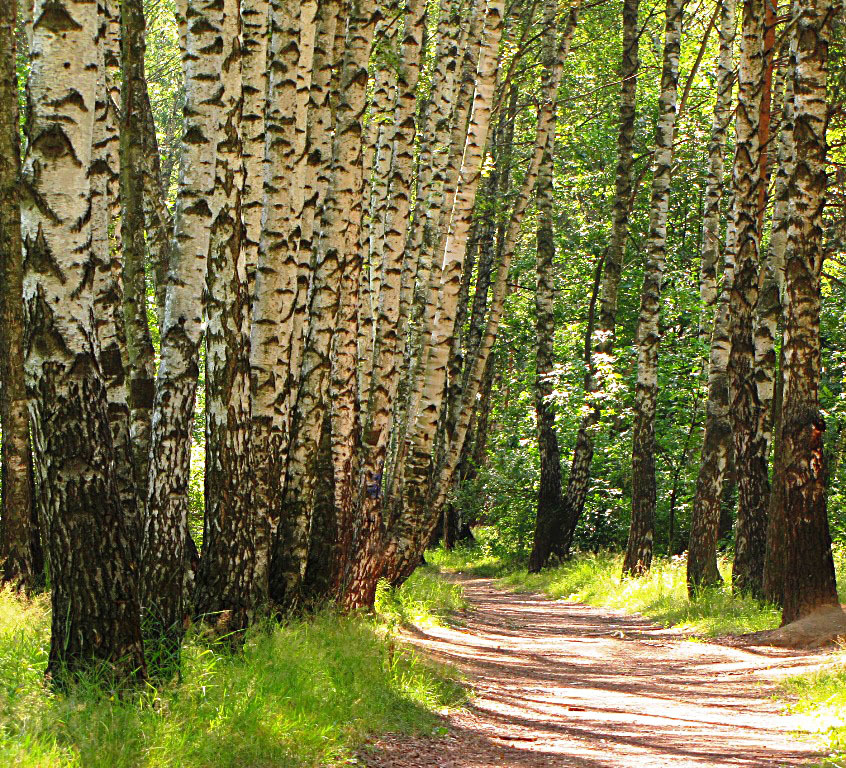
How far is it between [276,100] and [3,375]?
437 cm

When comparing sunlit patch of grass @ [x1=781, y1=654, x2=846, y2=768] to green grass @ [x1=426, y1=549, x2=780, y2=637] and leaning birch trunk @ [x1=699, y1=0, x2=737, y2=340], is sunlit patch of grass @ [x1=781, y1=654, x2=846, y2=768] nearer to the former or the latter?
green grass @ [x1=426, y1=549, x2=780, y2=637]

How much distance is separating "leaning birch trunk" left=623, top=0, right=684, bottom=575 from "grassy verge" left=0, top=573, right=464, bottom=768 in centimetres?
1043

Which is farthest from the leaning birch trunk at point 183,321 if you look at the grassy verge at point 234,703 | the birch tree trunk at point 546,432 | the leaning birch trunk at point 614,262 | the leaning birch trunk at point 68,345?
the birch tree trunk at point 546,432

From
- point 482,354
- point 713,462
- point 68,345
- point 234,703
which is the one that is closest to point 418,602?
point 482,354

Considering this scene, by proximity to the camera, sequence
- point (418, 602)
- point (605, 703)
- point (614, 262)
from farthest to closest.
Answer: point (614, 262) < point (418, 602) < point (605, 703)

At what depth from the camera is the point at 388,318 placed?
1187 cm

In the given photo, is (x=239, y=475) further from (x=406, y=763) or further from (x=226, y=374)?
(x=406, y=763)

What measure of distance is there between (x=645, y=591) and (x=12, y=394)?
1138 centimetres

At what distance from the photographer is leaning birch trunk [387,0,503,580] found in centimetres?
1186

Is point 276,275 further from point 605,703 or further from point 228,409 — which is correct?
point 605,703

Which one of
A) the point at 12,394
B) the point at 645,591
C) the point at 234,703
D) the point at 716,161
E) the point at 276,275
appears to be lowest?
the point at 645,591

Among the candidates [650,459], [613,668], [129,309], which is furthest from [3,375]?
[650,459]

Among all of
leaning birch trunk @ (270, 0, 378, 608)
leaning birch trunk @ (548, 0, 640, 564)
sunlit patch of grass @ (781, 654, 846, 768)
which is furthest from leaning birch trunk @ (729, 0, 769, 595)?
leaning birch trunk @ (270, 0, 378, 608)

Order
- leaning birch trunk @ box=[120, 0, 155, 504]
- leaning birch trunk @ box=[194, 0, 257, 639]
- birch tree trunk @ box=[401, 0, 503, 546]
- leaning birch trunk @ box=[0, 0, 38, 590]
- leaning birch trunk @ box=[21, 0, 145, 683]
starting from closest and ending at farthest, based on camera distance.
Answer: leaning birch trunk @ box=[21, 0, 145, 683]
leaning birch trunk @ box=[194, 0, 257, 639]
leaning birch trunk @ box=[120, 0, 155, 504]
leaning birch trunk @ box=[0, 0, 38, 590]
birch tree trunk @ box=[401, 0, 503, 546]
